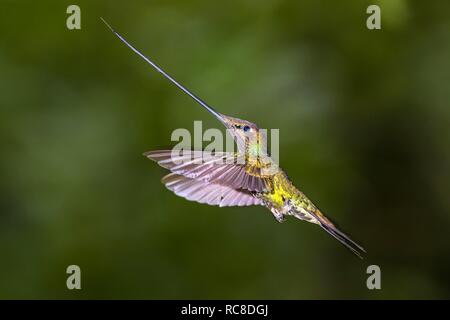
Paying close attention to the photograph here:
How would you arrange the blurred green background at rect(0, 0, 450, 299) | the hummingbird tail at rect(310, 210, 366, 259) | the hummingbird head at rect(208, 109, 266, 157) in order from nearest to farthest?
1. the hummingbird tail at rect(310, 210, 366, 259)
2. the hummingbird head at rect(208, 109, 266, 157)
3. the blurred green background at rect(0, 0, 450, 299)

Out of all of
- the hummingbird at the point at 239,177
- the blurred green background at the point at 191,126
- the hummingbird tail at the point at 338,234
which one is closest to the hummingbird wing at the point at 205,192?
the hummingbird at the point at 239,177

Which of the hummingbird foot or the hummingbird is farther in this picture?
the hummingbird foot

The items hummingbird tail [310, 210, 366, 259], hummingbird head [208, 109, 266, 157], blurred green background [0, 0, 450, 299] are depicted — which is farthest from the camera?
blurred green background [0, 0, 450, 299]

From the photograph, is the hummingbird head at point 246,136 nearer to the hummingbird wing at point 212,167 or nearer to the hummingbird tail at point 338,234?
the hummingbird wing at point 212,167

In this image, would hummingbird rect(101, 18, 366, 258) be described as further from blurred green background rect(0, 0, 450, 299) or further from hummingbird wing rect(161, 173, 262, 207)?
blurred green background rect(0, 0, 450, 299)

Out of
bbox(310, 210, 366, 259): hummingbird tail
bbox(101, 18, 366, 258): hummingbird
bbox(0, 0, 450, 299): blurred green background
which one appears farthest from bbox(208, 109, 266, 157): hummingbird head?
bbox(0, 0, 450, 299): blurred green background

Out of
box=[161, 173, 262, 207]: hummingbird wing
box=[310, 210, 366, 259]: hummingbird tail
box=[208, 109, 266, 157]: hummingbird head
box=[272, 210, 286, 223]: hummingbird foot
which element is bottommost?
box=[310, 210, 366, 259]: hummingbird tail

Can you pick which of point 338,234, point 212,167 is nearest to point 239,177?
point 212,167

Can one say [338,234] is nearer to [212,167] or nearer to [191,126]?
[212,167]
